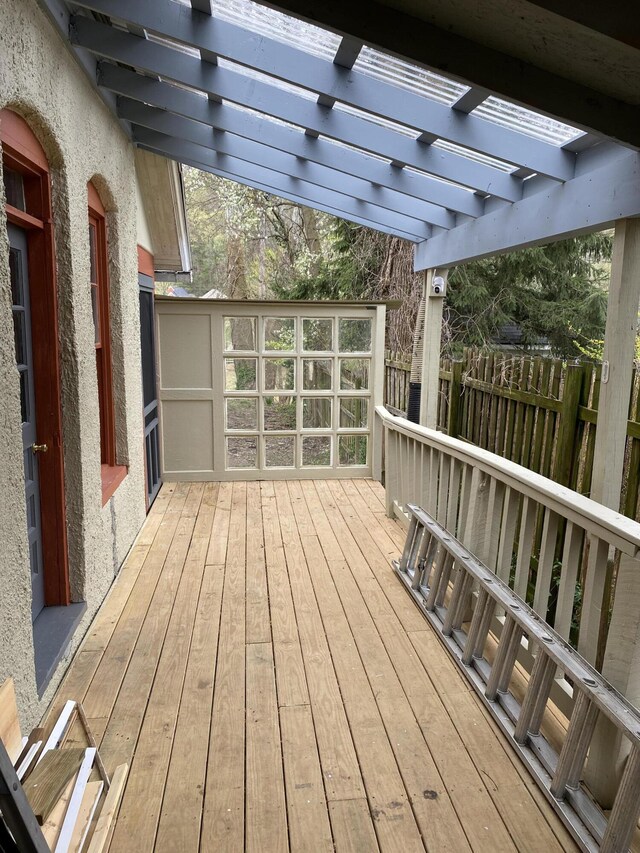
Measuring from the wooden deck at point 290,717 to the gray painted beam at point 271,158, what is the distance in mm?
2352

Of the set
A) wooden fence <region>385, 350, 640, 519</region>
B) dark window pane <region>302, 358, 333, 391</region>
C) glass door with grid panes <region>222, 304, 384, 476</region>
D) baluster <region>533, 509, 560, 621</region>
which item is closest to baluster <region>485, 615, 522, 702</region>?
baluster <region>533, 509, 560, 621</region>

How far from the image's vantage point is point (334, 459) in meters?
6.11

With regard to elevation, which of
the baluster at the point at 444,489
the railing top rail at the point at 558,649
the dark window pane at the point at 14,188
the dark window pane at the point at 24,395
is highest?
the dark window pane at the point at 14,188

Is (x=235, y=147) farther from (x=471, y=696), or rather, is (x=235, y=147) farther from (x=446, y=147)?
(x=471, y=696)

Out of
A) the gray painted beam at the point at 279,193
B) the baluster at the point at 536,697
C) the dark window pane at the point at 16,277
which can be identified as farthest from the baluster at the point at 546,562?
the gray painted beam at the point at 279,193

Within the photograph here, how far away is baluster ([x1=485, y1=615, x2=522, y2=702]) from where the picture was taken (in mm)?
2320

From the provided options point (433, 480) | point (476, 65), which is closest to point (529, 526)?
point (433, 480)

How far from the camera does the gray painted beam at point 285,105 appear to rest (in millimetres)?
2848

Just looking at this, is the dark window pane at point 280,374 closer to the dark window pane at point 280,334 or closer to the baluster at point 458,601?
the dark window pane at point 280,334

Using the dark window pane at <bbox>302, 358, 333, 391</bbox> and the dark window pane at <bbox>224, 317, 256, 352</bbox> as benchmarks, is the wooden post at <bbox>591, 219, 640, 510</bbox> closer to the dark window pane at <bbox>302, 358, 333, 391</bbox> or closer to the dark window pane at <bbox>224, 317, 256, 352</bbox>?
the dark window pane at <bbox>302, 358, 333, 391</bbox>

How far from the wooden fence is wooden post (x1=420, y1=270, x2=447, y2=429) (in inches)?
4.8

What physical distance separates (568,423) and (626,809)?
1876 mm

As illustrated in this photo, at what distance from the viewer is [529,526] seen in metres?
2.46

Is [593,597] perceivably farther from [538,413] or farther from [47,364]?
[47,364]
